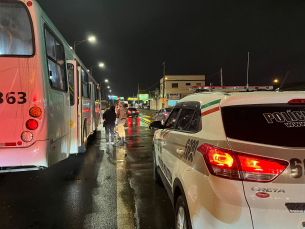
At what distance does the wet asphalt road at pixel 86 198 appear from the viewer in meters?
3.63

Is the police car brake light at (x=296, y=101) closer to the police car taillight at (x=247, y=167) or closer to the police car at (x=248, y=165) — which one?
the police car at (x=248, y=165)

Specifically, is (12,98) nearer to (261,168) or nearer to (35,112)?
(35,112)

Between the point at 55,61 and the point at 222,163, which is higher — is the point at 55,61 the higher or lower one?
the higher one

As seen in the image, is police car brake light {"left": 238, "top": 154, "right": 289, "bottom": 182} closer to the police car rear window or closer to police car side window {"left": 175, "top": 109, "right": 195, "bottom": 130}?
the police car rear window

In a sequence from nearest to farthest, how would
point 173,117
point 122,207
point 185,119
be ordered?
point 185,119, point 122,207, point 173,117

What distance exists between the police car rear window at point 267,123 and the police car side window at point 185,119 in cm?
93

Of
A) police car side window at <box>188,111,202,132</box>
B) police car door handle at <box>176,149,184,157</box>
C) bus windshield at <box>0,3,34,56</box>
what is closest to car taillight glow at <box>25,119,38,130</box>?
bus windshield at <box>0,3,34,56</box>

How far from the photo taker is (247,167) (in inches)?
73.9

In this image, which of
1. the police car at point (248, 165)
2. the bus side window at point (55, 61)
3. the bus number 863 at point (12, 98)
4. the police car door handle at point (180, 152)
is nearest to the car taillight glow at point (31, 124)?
the bus number 863 at point (12, 98)

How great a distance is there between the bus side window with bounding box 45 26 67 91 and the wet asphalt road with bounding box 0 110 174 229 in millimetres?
2244

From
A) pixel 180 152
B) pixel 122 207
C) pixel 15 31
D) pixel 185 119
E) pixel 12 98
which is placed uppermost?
pixel 15 31

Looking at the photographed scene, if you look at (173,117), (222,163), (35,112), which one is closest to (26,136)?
(35,112)

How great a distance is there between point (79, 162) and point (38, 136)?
11.9 feet

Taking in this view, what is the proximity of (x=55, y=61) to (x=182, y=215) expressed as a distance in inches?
156
